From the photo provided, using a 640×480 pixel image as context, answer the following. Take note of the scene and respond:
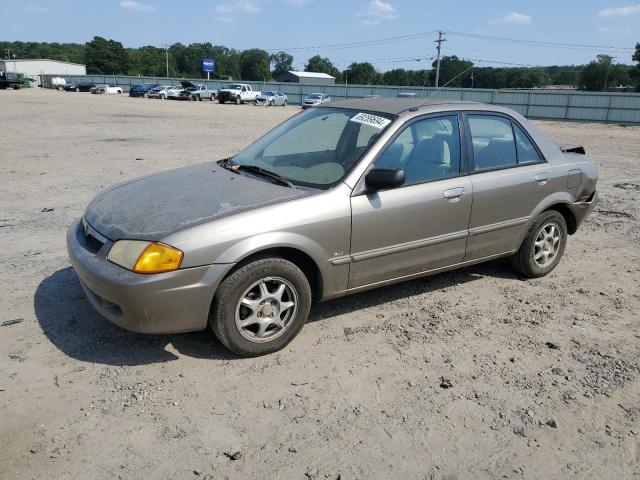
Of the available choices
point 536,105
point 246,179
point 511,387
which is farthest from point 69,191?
point 536,105

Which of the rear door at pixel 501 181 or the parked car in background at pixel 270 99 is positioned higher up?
the parked car in background at pixel 270 99

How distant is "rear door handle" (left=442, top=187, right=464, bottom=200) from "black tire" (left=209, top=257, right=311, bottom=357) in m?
1.38

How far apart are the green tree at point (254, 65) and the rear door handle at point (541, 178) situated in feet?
394

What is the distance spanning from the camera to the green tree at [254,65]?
122 m

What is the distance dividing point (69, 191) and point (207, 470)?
6623 millimetres

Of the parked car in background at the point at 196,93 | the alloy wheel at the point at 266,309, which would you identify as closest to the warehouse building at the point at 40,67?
the parked car in background at the point at 196,93

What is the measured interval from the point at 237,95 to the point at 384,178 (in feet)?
147

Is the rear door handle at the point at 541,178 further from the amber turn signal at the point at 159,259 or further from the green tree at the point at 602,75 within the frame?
the green tree at the point at 602,75

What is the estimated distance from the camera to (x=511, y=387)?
332 cm

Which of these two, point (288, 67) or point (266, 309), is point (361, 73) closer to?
point (288, 67)

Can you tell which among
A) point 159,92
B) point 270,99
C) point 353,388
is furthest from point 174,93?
point 353,388

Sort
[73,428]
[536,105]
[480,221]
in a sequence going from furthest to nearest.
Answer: [536,105] < [480,221] < [73,428]

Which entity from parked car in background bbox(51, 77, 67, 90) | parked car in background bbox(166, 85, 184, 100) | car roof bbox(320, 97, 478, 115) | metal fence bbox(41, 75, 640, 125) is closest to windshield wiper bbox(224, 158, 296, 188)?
car roof bbox(320, 97, 478, 115)

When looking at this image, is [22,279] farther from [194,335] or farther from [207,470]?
[207,470]
